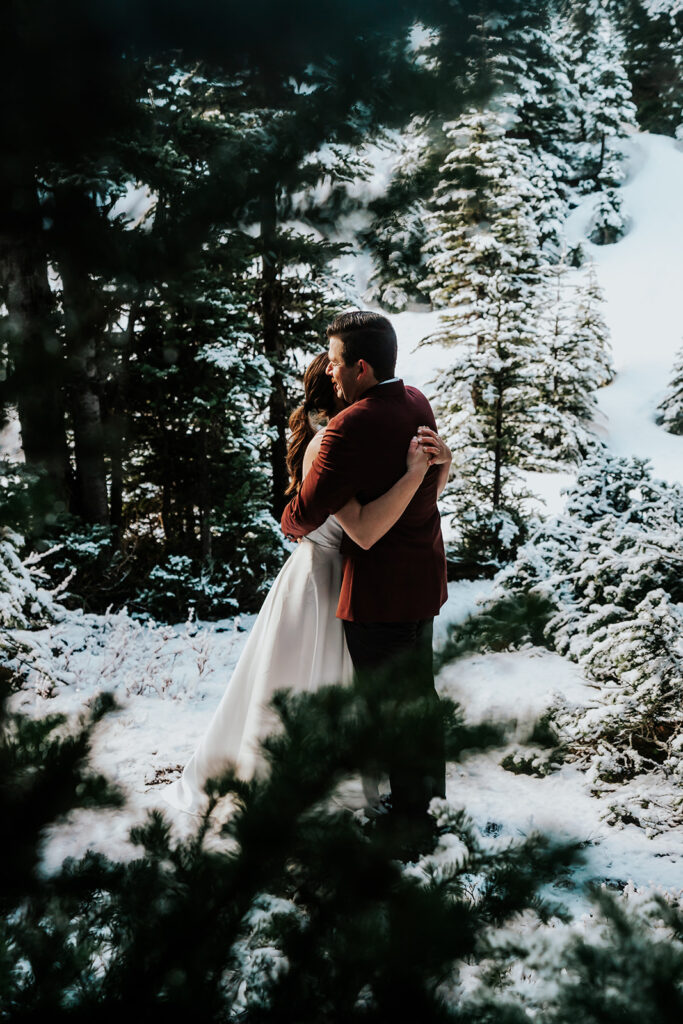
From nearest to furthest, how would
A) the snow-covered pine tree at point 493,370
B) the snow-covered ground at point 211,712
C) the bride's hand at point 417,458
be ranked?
the snow-covered ground at point 211,712
the bride's hand at point 417,458
the snow-covered pine tree at point 493,370

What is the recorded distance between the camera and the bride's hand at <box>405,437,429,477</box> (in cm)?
218

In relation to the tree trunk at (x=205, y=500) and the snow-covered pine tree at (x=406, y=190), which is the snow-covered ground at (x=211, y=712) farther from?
the tree trunk at (x=205, y=500)

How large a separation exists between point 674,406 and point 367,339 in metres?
19.7

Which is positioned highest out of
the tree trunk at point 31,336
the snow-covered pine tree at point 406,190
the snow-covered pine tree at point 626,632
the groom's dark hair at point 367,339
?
the snow-covered pine tree at point 406,190

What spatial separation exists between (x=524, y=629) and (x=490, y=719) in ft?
0.36

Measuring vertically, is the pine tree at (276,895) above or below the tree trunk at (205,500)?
above

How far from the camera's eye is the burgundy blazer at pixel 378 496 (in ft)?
7.27

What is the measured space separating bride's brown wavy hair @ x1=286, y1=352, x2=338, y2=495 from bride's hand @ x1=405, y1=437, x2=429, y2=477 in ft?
2.23

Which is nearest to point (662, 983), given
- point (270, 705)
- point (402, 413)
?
point (270, 705)

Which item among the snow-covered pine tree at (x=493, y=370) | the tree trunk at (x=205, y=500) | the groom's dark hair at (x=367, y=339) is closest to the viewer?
the groom's dark hair at (x=367, y=339)

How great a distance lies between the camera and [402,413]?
2379mm

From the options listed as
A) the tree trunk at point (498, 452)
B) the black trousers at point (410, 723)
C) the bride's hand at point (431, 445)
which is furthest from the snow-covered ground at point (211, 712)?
the tree trunk at point (498, 452)

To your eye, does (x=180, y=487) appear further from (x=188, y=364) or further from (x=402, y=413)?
(x=402, y=413)

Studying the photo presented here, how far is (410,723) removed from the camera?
738 mm
